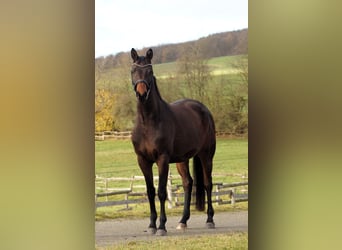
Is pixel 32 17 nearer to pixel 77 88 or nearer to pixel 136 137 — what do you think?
pixel 77 88

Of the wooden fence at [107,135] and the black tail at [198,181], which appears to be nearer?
the wooden fence at [107,135]

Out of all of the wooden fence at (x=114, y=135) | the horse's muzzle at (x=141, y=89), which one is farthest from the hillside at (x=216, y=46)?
the wooden fence at (x=114, y=135)

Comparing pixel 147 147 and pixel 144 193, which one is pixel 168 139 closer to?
pixel 147 147

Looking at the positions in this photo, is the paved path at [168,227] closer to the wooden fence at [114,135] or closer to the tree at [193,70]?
the wooden fence at [114,135]

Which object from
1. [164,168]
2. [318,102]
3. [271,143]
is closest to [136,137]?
[164,168]

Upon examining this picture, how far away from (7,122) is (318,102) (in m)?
1.55

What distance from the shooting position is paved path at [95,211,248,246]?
3014 mm

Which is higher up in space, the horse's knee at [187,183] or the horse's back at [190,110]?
the horse's back at [190,110]

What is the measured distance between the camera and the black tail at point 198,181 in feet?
10.3

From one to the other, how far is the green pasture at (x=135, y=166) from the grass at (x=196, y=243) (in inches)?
5.2

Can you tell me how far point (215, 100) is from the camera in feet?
10.3

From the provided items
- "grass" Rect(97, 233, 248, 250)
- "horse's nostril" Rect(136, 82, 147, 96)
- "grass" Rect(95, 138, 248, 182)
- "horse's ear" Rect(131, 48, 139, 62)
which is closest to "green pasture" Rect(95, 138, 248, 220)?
"grass" Rect(95, 138, 248, 182)

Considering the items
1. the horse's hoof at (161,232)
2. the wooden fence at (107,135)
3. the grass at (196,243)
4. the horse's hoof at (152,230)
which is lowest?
the grass at (196,243)

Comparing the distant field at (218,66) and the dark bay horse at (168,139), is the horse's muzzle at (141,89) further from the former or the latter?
the distant field at (218,66)
